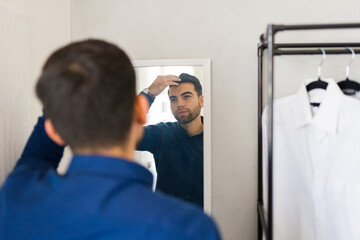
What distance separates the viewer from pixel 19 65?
3.48 feet

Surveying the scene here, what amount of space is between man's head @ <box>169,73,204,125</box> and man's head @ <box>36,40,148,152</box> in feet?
2.80

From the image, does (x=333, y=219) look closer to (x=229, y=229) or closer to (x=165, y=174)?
(x=229, y=229)

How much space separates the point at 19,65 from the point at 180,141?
2.34 ft

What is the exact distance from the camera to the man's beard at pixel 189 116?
142cm

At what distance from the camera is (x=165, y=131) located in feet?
4.70

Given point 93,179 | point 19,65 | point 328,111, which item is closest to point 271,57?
point 328,111

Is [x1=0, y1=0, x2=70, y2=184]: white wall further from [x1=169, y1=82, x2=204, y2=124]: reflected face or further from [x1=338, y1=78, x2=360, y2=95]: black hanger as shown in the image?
[x1=338, y1=78, x2=360, y2=95]: black hanger

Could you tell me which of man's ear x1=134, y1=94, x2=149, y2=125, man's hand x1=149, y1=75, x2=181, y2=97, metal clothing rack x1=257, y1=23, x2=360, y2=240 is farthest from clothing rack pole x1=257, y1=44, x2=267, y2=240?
man's ear x1=134, y1=94, x2=149, y2=125

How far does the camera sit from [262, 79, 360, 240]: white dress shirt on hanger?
1.09 metres

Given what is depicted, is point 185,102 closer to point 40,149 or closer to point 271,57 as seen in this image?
point 271,57

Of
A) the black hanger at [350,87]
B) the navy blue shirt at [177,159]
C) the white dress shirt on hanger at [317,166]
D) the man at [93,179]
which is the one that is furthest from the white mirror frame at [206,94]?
the man at [93,179]

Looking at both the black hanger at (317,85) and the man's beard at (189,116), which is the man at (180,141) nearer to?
the man's beard at (189,116)

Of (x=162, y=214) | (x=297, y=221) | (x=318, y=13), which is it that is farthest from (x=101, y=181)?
(x=318, y=13)

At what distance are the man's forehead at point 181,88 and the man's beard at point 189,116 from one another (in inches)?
3.4
